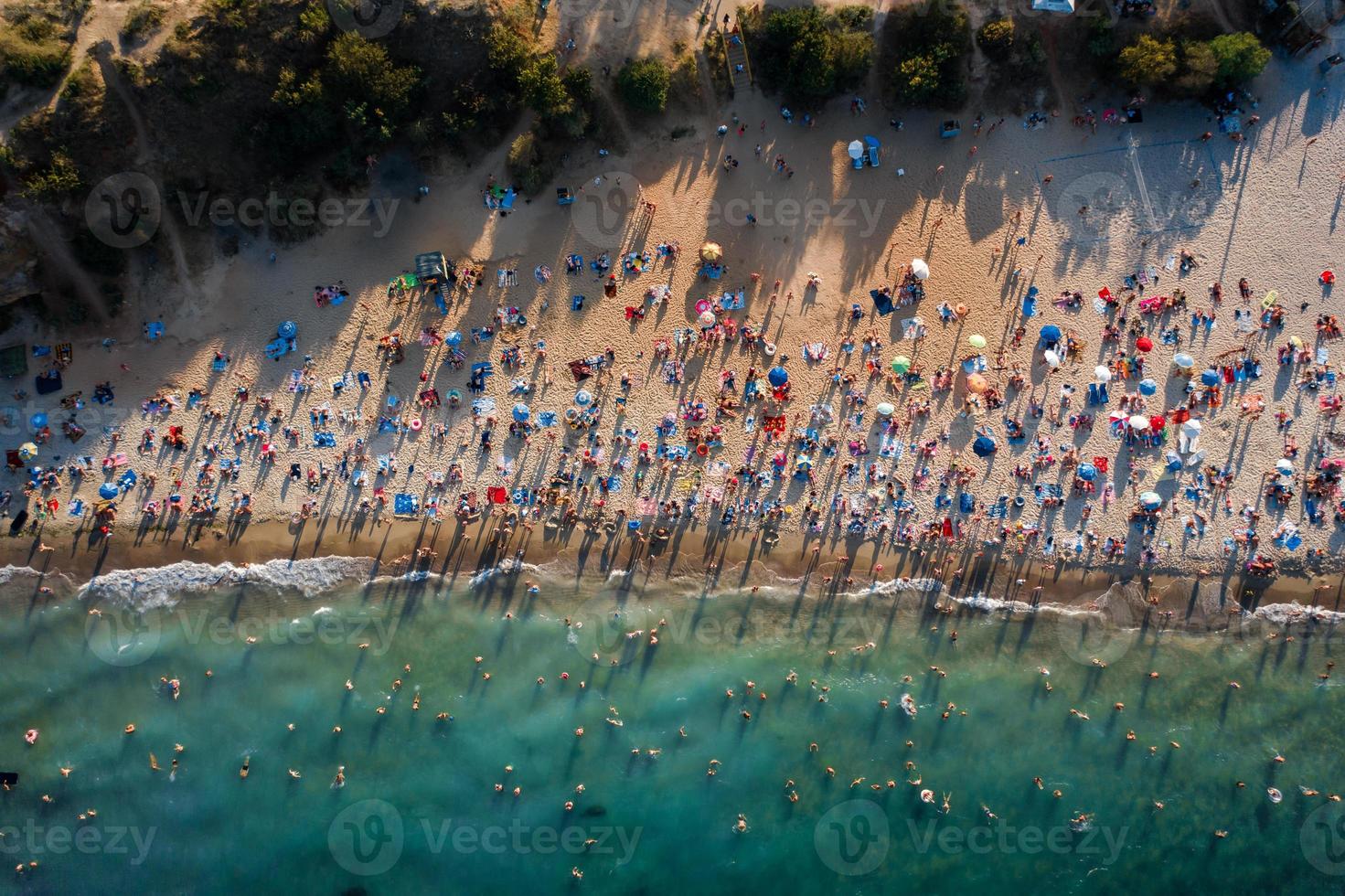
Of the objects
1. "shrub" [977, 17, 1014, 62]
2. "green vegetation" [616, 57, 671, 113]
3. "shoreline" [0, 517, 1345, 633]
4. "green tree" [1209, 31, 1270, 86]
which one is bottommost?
"shoreline" [0, 517, 1345, 633]

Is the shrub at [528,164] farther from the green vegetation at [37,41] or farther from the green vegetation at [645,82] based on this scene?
the green vegetation at [37,41]

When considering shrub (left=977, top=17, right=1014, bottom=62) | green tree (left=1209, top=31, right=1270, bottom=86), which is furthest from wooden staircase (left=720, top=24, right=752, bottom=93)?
green tree (left=1209, top=31, right=1270, bottom=86)

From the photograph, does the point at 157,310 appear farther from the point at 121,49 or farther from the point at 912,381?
the point at 912,381

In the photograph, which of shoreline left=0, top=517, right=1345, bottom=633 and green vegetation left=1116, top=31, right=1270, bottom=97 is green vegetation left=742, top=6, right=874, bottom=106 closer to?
green vegetation left=1116, top=31, right=1270, bottom=97

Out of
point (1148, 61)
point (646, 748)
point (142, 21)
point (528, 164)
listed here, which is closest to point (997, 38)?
point (1148, 61)

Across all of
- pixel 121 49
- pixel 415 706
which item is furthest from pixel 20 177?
pixel 415 706

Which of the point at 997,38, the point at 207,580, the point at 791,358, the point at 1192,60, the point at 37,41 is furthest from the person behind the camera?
the point at 791,358

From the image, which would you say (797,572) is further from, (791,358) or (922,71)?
(922,71)
